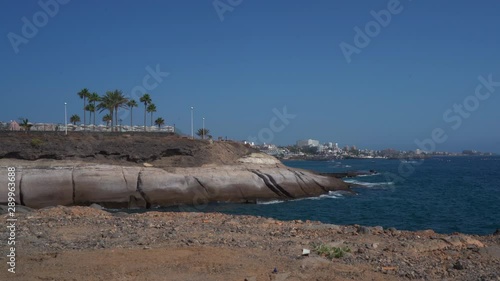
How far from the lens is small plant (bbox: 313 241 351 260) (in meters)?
9.52

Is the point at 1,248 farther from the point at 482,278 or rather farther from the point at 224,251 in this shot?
the point at 482,278

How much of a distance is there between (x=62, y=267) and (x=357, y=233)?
8.20m

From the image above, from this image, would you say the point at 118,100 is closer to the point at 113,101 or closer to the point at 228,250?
the point at 113,101

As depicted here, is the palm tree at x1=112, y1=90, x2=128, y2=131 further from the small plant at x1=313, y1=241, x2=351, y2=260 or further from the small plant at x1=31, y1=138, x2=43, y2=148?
the small plant at x1=313, y1=241, x2=351, y2=260

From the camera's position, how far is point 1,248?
33.5 feet

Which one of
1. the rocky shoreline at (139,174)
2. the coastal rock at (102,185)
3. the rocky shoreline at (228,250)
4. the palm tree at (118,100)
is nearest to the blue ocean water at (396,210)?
the rocky shoreline at (139,174)

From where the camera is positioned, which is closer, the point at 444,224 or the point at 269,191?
the point at 444,224

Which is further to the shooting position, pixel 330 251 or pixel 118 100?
pixel 118 100

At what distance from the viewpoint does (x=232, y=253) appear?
9.59 metres

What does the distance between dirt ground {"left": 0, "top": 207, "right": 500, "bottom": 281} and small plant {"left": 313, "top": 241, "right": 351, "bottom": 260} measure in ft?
0.34

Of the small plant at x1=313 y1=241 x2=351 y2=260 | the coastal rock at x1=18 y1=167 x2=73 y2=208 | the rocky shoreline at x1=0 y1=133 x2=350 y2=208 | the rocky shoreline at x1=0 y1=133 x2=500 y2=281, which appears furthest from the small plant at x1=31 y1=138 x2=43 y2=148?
the small plant at x1=313 y1=241 x2=351 y2=260

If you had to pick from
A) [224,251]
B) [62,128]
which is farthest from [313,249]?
[62,128]

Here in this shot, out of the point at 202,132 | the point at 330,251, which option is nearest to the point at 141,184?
the point at 330,251

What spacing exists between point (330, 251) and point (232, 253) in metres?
2.24
